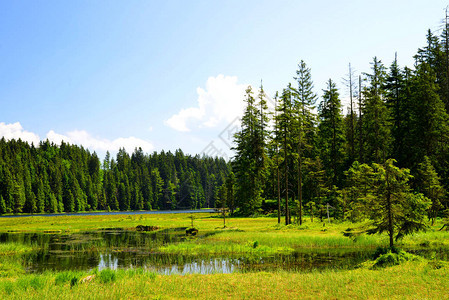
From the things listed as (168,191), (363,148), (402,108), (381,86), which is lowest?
(168,191)

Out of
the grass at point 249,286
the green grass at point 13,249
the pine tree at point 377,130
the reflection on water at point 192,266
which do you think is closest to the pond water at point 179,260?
the reflection on water at point 192,266

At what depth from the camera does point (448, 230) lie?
99.8 feet

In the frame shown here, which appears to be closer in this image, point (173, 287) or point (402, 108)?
point (173, 287)

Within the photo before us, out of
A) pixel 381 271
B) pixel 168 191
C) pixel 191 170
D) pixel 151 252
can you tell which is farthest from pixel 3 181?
pixel 381 271

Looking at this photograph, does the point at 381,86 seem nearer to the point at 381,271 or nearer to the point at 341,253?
the point at 341,253

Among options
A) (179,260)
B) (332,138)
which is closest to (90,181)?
(332,138)

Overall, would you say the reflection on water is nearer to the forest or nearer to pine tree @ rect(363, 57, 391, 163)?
the forest

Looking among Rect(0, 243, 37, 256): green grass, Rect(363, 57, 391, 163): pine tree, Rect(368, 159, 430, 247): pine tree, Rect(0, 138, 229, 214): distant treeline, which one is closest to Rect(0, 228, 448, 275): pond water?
Rect(0, 243, 37, 256): green grass

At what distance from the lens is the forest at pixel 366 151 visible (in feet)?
101

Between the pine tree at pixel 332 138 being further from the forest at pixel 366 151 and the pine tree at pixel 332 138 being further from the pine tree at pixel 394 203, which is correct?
the pine tree at pixel 394 203

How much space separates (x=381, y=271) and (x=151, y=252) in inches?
695

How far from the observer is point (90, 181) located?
15400 centimetres

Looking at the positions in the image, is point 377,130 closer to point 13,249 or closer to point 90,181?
point 13,249

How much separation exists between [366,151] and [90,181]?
128614 millimetres
